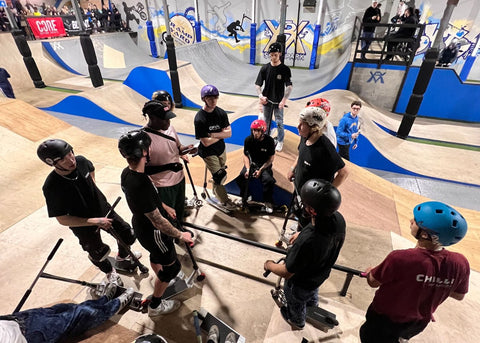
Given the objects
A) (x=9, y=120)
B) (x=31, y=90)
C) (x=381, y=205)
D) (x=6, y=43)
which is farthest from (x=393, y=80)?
(x=6, y=43)

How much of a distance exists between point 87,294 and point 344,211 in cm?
367

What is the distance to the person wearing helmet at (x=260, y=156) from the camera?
3.58 m

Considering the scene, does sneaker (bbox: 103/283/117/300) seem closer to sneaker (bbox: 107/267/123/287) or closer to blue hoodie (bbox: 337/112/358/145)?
sneaker (bbox: 107/267/123/287)

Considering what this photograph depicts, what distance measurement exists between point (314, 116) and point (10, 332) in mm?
2873

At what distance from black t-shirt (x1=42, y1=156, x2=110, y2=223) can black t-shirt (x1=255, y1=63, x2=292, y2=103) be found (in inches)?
137

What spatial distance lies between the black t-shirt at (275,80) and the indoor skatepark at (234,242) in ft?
3.93

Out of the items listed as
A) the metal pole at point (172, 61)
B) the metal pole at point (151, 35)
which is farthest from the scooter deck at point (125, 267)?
the metal pole at point (151, 35)

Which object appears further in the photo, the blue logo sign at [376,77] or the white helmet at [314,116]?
the blue logo sign at [376,77]

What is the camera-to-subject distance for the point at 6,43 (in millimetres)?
11500

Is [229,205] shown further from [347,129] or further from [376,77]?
[376,77]

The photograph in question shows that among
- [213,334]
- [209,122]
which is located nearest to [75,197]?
[213,334]

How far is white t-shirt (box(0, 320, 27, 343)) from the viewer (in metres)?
1.60

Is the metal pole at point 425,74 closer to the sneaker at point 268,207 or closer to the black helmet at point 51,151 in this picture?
the sneaker at point 268,207

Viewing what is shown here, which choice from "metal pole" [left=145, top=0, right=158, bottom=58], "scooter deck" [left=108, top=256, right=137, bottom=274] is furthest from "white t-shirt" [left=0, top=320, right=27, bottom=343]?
"metal pole" [left=145, top=0, right=158, bottom=58]
